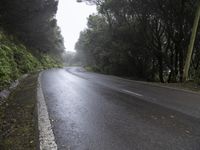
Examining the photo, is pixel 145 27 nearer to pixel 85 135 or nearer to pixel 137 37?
pixel 137 37

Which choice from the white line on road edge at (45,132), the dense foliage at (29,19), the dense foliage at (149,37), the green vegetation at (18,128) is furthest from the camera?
the dense foliage at (149,37)

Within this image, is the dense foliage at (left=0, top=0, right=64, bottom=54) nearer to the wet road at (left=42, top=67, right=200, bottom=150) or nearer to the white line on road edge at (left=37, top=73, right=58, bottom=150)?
the wet road at (left=42, top=67, right=200, bottom=150)

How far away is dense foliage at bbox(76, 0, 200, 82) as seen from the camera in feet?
75.2

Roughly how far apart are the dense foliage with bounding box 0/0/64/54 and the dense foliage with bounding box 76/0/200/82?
698 cm

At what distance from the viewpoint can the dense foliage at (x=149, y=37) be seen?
22.9m

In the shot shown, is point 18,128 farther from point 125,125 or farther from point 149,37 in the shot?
point 149,37

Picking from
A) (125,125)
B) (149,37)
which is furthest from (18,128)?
(149,37)

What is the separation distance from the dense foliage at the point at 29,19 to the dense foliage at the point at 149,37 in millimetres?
6979

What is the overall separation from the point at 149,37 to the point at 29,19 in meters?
Answer: 13.1

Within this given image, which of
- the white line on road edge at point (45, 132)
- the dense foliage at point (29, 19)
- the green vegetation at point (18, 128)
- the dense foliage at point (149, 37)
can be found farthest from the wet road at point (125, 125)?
the dense foliage at point (29, 19)

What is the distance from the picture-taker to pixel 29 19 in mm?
27141

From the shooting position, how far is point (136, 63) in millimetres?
31875

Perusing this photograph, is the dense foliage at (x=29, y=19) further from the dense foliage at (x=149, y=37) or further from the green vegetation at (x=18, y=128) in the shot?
the green vegetation at (x=18, y=128)

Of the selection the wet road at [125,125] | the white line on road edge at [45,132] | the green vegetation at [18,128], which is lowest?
the green vegetation at [18,128]
